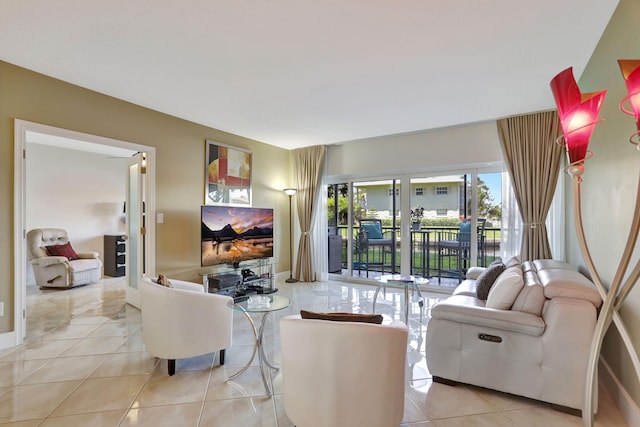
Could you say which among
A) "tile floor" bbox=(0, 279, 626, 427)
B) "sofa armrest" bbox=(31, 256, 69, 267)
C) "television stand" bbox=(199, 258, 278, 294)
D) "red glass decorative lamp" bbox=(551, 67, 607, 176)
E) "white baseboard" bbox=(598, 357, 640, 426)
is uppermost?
"red glass decorative lamp" bbox=(551, 67, 607, 176)

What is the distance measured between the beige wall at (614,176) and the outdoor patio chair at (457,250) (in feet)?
6.34

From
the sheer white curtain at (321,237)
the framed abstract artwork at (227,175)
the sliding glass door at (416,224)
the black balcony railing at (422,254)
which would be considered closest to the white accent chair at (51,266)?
the framed abstract artwork at (227,175)

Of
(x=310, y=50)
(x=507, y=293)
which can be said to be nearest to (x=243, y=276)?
(x=310, y=50)

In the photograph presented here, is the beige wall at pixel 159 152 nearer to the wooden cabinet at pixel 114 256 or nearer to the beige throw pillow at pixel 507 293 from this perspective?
the wooden cabinet at pixel 114 256

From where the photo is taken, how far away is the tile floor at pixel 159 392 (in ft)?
5.86

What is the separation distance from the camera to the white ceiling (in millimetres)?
1976

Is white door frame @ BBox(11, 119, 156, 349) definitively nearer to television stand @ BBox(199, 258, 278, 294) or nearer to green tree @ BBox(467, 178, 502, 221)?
television stand @ BBox(199, 258, 278, 294)

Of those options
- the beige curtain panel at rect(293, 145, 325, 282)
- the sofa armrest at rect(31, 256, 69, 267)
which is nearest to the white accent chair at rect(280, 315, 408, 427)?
the beige curtain panel at rect(293, 145, 325, 282)

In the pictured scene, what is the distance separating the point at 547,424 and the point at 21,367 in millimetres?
3694

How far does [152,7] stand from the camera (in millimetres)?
1944

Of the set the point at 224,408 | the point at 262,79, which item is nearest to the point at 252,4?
the point at 262,79

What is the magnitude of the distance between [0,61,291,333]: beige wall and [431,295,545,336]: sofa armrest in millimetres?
3350

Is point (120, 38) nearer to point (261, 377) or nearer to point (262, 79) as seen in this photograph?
point (262, 79)

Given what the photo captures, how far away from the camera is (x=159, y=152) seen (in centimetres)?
388
